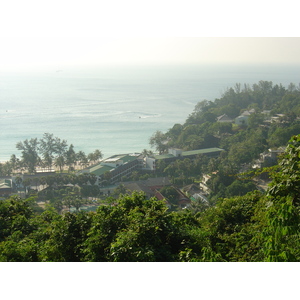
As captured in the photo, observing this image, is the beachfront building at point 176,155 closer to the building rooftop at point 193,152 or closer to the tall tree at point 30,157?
the building rooftop at point 193,152

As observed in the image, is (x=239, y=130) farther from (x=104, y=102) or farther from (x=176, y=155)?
(x=104, y=102)

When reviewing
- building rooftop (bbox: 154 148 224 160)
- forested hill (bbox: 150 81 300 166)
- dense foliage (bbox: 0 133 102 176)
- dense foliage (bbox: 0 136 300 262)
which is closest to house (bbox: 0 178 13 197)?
dense foliage (bbox: 0 133 102 176)

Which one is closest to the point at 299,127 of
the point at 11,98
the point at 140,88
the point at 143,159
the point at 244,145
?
the point at 244,145

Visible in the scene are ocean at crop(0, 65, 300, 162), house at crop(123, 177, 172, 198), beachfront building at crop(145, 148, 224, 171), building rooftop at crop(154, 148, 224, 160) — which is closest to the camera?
house at crop(123, 177, 172, 198)

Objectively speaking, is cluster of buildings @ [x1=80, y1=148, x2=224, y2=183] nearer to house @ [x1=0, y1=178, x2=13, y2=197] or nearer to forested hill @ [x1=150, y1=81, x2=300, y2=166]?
forested hill @ [x1=150, y1=81, x2=300, y2=166]

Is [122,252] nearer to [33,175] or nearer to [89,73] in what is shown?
[33,175]

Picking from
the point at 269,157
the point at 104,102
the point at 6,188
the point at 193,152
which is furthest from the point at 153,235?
Result: the point at 104,102
